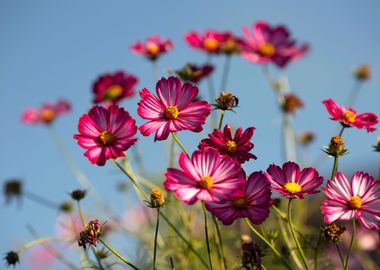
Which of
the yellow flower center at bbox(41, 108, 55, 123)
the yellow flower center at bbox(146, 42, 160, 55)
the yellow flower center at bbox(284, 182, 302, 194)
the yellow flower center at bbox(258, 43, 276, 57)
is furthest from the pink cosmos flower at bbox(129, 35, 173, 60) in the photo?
the yellow flower center at bbox(284, 182, 302, 194)

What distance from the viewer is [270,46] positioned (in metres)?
1.76

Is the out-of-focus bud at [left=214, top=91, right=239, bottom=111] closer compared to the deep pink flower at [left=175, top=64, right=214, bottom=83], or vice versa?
the out-of-focus bud at [left=214, top=91, right=239, bottom=111]

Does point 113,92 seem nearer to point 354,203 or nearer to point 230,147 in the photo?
point 230,147

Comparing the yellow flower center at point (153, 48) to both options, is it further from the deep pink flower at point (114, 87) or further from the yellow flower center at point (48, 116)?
the yellow flower center at point (48, 116)

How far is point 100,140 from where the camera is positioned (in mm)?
849

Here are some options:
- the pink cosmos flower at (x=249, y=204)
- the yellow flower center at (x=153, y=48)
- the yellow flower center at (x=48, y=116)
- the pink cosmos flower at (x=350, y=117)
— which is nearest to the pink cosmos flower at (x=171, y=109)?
the pink cosmos flower at (x=249, y=204)

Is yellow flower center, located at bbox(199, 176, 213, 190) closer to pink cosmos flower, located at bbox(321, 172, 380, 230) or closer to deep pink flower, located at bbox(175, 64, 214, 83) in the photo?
pink cosmos flower, located at bbox(321, 172, 380, 230)

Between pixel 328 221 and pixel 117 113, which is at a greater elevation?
pixel 117 113

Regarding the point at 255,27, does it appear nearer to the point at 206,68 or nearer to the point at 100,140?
the point at 206,68

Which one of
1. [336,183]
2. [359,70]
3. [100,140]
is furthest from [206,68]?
[359,70]

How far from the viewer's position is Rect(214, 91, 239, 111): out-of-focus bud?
2.90 feet

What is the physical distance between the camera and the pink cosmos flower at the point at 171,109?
793 millimetres

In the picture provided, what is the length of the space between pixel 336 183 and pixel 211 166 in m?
0.18

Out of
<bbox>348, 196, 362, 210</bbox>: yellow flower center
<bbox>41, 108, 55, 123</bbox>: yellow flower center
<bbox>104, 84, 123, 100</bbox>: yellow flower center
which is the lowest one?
<bbox>348, 196, 362, 210</bbox>: yellow flower center
